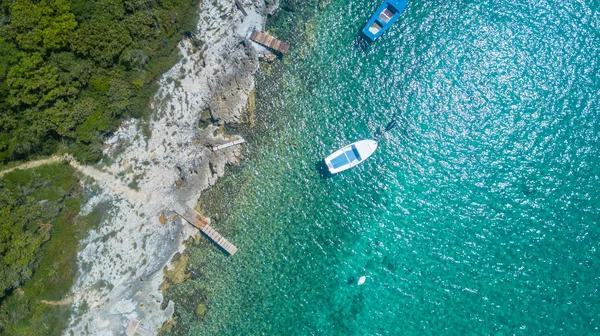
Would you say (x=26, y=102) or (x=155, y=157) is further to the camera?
(x=155, y=157)

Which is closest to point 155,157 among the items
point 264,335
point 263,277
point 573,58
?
point 263,277

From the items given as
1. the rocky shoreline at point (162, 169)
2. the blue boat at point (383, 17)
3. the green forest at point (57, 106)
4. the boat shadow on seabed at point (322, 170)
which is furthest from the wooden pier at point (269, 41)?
the boat shadow on seabed at point (322, 170)

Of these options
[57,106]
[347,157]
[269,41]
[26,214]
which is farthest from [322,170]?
[26,214]

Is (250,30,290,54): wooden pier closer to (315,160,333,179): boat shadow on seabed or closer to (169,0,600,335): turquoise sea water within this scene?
A: (169,0,600,335): turquoise sea water

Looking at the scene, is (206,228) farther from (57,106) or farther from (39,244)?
(57,106)

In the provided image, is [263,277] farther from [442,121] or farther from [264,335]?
[442,121]

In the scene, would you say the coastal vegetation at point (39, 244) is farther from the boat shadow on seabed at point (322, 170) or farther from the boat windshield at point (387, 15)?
the boat windshield at point (387, 15)
